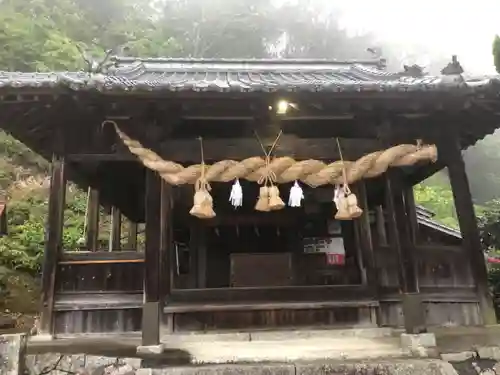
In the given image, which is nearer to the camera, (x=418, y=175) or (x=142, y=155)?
(x=142, y=155)

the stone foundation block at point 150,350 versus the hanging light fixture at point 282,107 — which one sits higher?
the hanging light fixture at point 282,107

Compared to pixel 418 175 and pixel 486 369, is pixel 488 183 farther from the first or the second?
pixel 486 369

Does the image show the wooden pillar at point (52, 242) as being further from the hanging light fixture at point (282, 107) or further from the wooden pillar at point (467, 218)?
the wooden pillar at point (467, 218)

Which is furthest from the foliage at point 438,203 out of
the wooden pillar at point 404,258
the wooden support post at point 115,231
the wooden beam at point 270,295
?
the wooden pillar at point 404,258

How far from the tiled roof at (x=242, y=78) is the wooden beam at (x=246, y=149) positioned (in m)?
0.95

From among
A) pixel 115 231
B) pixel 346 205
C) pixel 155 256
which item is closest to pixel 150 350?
pixel 155 256

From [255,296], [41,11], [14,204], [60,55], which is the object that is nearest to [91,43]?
[41,11]

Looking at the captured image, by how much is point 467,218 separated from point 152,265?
5100 millimetres

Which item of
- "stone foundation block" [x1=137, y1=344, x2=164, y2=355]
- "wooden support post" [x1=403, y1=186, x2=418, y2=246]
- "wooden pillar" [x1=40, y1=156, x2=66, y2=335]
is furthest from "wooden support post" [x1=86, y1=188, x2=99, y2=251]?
"wooden support post" [x1=403, y1=186, x2=418, y2=246]

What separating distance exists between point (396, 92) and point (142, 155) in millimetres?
3730

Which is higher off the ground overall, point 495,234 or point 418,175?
point 418,175

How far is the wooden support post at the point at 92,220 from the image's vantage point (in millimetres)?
10078

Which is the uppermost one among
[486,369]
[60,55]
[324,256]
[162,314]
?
[60,55]

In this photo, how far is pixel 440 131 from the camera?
7234 mm
